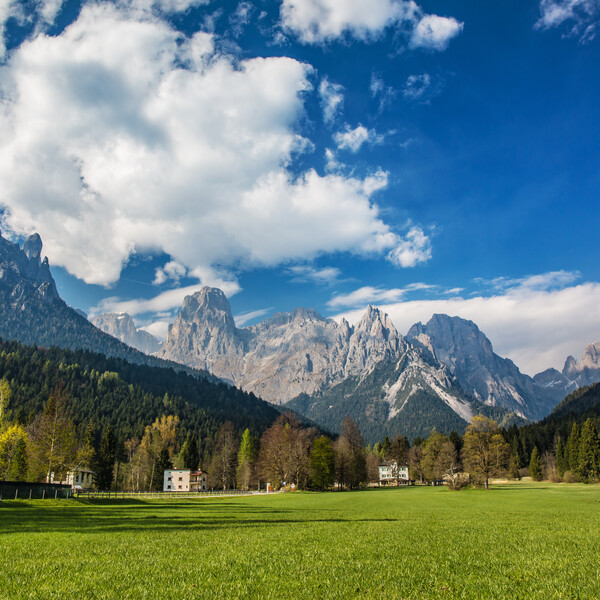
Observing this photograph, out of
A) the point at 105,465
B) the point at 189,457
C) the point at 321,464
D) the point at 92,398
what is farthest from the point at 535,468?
the point at 92,398

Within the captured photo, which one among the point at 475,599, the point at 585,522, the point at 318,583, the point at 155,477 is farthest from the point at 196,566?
the point at 155,477

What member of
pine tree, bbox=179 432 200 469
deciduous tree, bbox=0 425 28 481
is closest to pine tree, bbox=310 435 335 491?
pine tree, bbox=179 432 200 469

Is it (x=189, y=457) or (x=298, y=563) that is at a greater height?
(x=298, y=563)

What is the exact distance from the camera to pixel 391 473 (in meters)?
144

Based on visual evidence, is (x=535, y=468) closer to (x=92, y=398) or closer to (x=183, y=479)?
(x=183, y=479)

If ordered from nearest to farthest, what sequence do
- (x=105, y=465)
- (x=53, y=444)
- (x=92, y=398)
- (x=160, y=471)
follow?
(x=53, y=444) → (x=105, y=465) → (x=160, y=471) → (x=92, y=398)

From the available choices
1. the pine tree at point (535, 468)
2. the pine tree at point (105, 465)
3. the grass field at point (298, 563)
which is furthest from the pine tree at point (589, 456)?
the pine tree at point (105, 465)

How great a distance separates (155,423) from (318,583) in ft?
477

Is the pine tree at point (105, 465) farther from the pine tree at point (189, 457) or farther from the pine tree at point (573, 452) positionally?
the pine tree at point (573, 452)

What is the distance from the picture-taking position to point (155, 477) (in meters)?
107

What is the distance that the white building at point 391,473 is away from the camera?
455 feet

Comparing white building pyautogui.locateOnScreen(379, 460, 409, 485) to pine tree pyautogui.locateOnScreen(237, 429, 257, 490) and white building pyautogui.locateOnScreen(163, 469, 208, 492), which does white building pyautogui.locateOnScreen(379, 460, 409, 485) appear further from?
white building pyautogui.locateOnScreen(163, 469, 208, 492)

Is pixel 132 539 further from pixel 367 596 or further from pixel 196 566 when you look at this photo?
pixel 367 596

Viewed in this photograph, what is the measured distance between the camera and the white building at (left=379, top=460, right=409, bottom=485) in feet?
455
